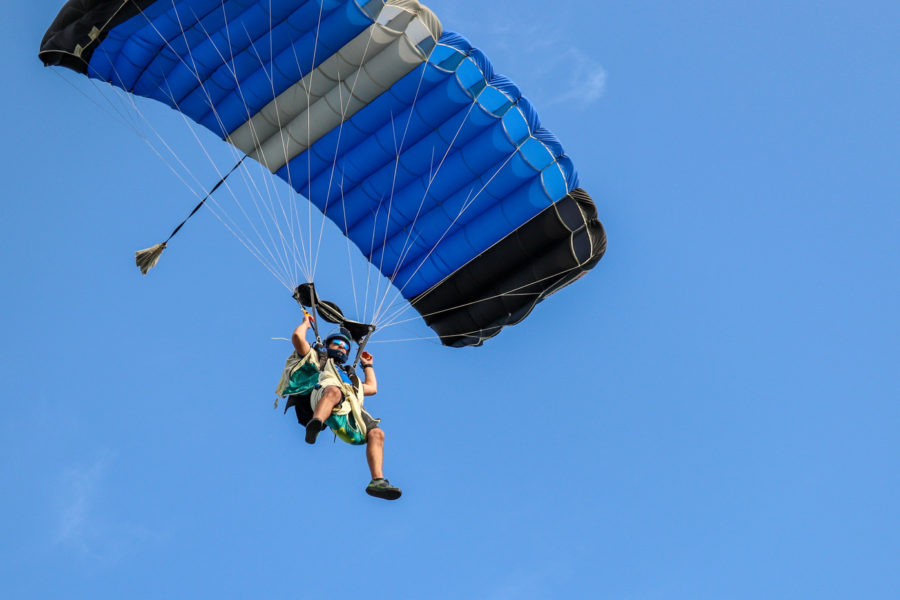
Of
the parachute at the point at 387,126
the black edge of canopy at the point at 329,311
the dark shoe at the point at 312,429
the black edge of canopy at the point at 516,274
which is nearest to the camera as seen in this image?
the dark shoe at the point at 312,429

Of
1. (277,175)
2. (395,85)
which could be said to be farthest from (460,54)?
(277,175)

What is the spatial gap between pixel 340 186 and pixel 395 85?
141 centimetres

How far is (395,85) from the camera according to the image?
1129 cm

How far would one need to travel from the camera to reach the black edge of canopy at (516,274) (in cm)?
1154

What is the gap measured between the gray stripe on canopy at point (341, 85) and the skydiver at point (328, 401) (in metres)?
2.77

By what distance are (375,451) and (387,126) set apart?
3847 mm

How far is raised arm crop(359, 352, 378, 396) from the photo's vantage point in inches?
414

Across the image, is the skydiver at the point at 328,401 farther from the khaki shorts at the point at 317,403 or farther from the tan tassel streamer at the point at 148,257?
the tan tassel streamer at the point at 148,257

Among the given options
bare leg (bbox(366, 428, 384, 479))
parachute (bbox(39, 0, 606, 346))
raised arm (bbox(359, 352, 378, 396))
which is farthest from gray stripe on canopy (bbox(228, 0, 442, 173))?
bare leg (bbox(366, 428, 384, 479))

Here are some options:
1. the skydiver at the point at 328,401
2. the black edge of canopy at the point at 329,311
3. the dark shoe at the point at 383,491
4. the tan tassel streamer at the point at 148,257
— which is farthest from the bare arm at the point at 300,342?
the tan tassel streamer at the point at 148,257

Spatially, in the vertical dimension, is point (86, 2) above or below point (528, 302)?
above

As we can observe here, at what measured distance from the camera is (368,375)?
10648 mm

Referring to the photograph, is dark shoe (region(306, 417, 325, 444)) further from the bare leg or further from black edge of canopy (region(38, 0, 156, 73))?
black edge of canopy (region(38, 0, 156, 73))

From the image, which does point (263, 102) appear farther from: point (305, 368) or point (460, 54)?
point (305, 368)
